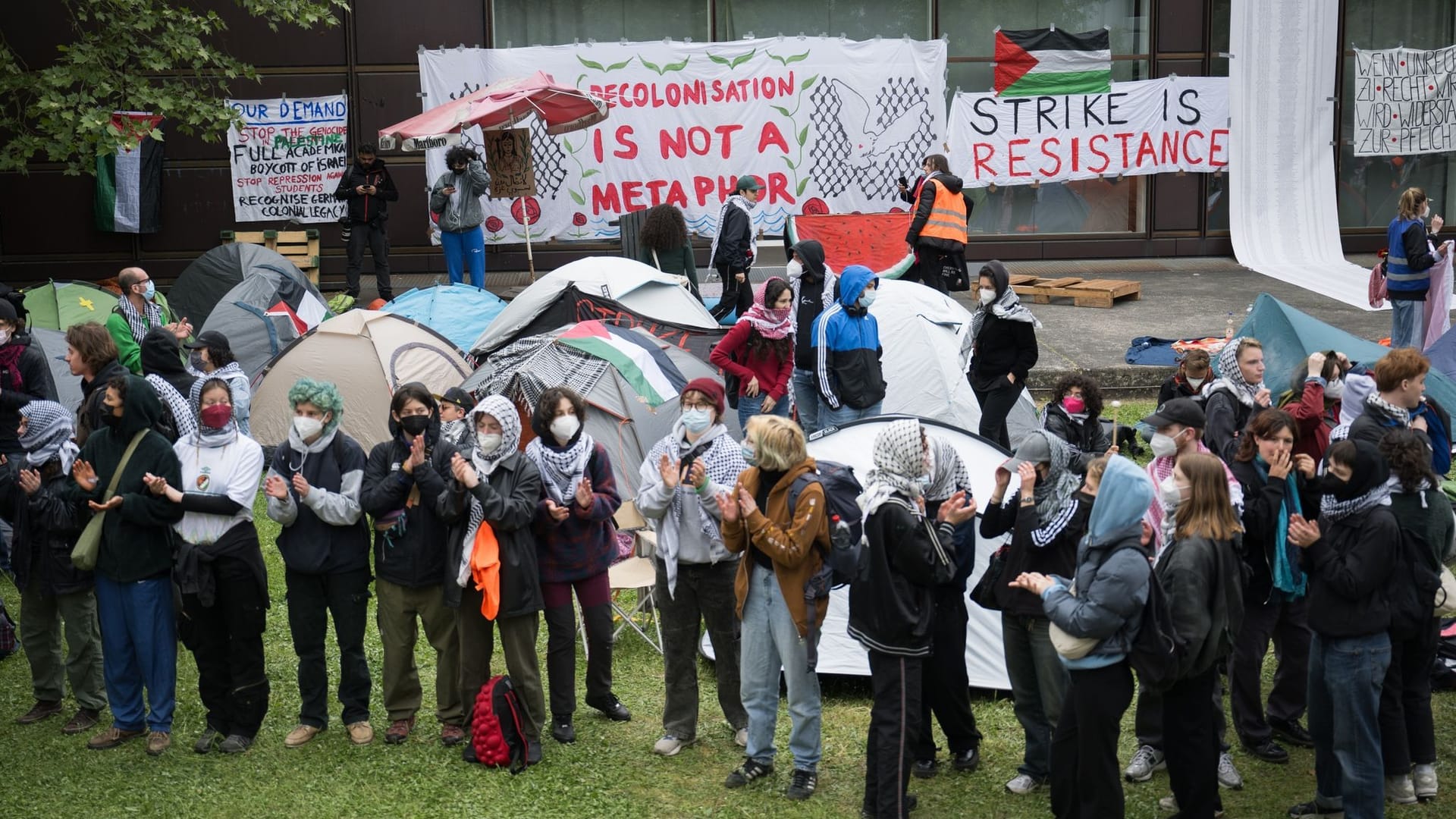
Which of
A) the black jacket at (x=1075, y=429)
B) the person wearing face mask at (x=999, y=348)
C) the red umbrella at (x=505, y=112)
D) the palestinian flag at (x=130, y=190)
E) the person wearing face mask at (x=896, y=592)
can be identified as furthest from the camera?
the palestinian flag at (x=130, y=190)

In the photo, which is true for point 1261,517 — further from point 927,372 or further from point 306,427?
point 927,372

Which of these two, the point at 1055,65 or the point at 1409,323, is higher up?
the point at 1055,65

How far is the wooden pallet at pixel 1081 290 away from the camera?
589 inches

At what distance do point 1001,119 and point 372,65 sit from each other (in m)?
7.35

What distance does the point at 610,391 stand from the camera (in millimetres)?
9820

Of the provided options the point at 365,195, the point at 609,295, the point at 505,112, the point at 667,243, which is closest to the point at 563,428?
the point at 609,295

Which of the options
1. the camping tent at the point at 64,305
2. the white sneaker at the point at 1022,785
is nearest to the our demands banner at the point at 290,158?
the camping tent at the point at 64,305

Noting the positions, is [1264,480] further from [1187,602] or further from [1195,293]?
[1195,293]

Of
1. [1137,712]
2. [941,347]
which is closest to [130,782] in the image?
[1137,712]

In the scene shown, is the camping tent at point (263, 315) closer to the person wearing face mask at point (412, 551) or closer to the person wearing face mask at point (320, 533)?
the person wearing face mask at point (320, 533)

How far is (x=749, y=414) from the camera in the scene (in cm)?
959

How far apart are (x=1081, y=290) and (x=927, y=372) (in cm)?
551

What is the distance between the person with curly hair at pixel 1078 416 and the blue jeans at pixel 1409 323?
243 inches

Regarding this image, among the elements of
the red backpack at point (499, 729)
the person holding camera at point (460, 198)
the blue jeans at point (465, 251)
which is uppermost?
the person holding camera at point (460, 198)
